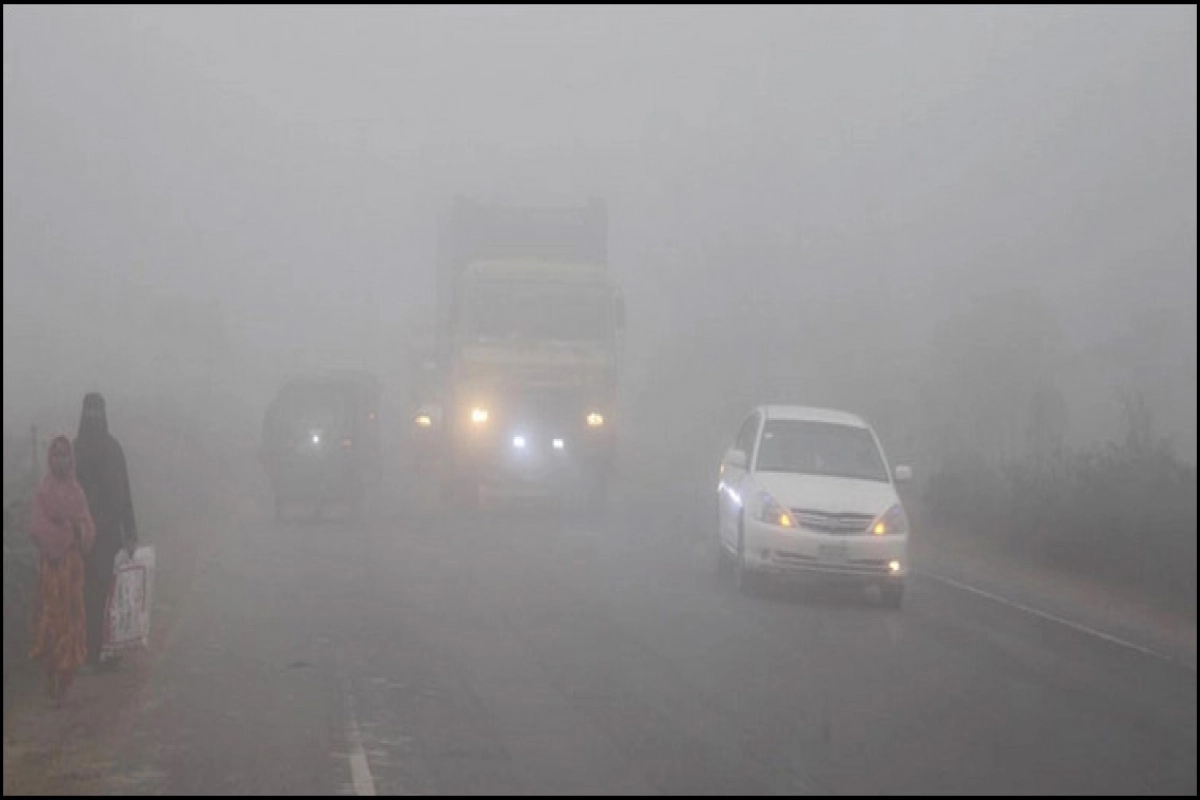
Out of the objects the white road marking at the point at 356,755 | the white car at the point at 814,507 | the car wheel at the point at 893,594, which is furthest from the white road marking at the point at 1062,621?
the white road marking at the point at 356,755

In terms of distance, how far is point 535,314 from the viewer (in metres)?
29.8

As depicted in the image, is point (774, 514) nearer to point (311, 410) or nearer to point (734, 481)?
point (734, 481)

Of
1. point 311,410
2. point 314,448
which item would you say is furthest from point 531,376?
point 311,410

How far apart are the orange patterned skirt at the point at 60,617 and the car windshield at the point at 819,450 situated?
902cm

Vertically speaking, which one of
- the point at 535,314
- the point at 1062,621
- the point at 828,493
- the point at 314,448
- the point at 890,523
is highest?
the point at 535,314

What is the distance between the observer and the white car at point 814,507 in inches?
706

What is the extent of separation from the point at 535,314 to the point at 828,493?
12.1 meters

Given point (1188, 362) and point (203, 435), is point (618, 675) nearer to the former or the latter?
point (203, 435)

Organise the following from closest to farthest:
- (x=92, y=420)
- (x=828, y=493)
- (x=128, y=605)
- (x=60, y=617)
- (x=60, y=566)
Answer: (x=60, y=617), (x=60, y=566), (x=92, y=420), (x=128, y=605), (x=828, y=493)

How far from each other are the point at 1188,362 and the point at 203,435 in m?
42.7

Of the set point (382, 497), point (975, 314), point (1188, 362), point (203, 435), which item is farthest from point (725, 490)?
point (1188, 362)

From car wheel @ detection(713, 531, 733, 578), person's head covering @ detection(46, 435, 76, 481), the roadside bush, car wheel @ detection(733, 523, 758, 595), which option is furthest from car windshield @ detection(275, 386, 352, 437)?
person's head covering @ detection(46, 435, 76, 481)

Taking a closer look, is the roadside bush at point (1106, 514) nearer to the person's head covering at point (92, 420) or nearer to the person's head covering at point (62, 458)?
the person's head covering at point (92, 420)

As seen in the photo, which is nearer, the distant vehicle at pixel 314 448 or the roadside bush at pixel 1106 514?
the roadside bush at pixel 1106 514
